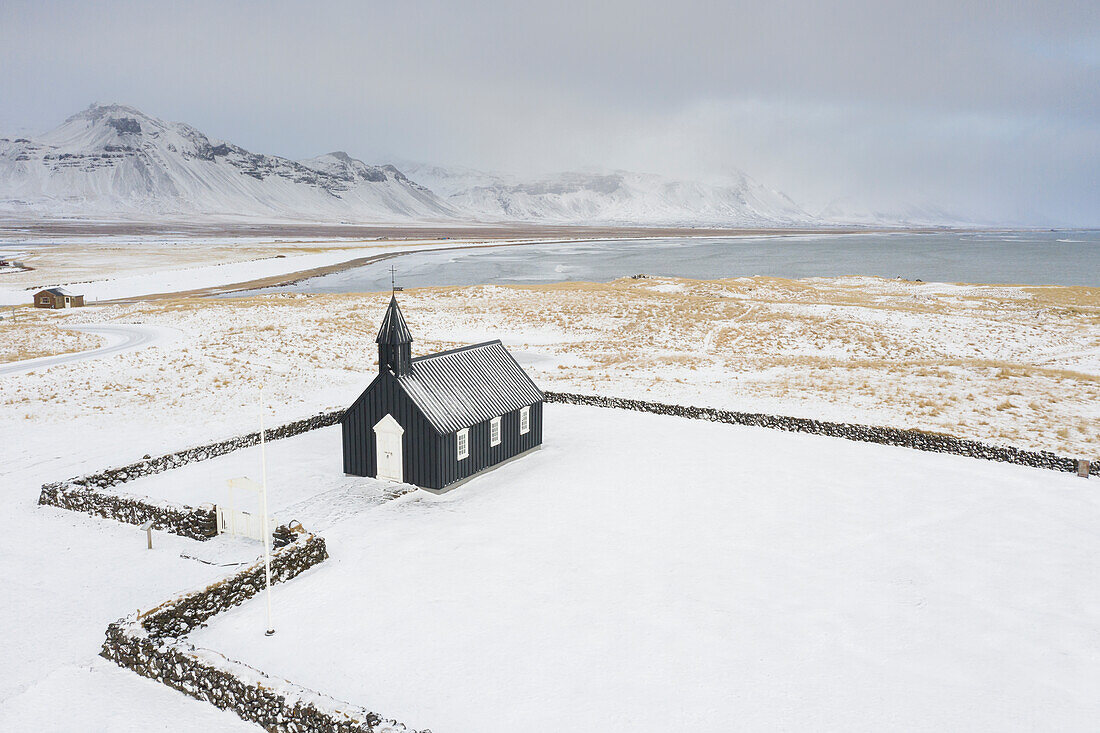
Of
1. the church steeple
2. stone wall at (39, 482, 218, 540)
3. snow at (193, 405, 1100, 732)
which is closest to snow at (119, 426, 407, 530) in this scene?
snow at (193, 405, 1100, 732)

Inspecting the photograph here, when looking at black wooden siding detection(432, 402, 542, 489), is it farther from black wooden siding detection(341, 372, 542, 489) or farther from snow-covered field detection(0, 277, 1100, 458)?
snow-covered field detection(0, 277, 1100, 458)

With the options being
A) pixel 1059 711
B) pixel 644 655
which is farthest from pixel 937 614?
pixel 644 655

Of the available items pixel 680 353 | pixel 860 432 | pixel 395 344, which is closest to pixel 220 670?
pixel 395 344

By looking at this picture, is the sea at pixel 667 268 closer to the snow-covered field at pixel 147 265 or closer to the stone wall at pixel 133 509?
the snow-covered field at pixel 147 265

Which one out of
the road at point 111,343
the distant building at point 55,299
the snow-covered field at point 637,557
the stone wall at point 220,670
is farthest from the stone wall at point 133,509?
the distant building at point 55,299

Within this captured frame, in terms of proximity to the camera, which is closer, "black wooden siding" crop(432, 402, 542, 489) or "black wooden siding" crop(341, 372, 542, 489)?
"black wooden siding" crop(341, 372, 542, 489)

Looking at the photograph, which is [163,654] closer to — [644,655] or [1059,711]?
[644,655]
